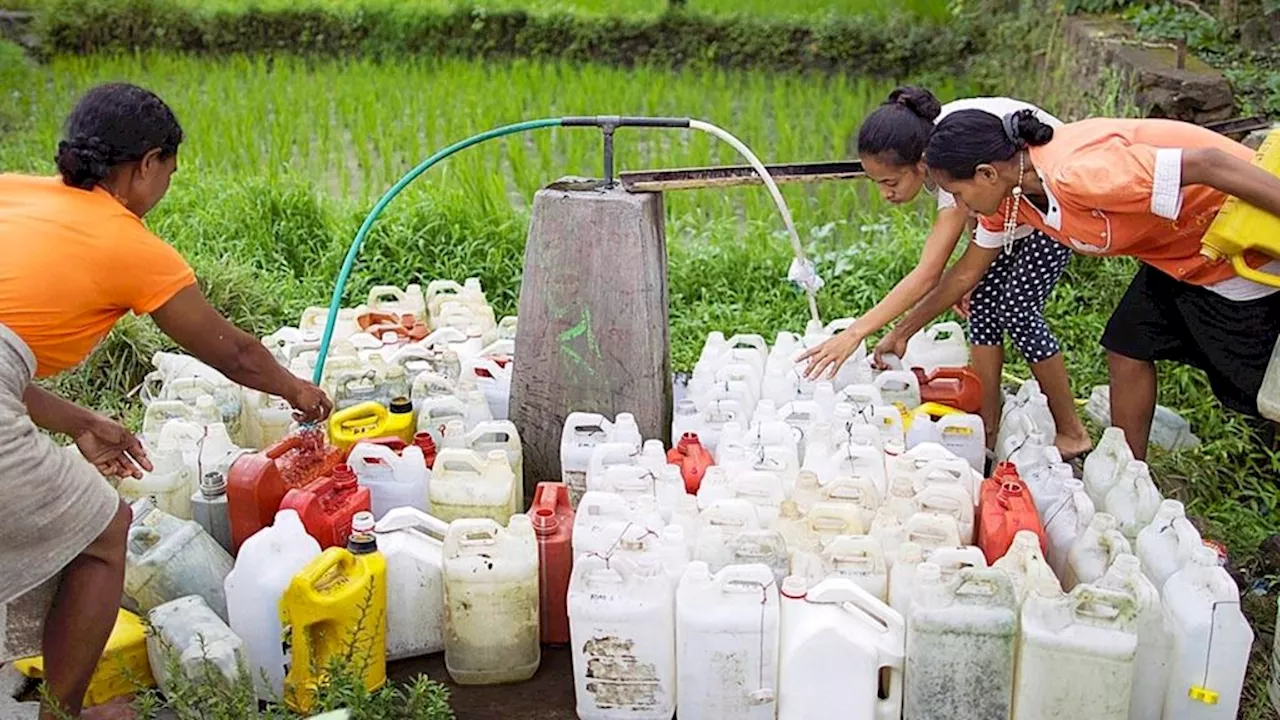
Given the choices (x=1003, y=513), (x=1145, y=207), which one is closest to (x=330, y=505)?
(x=1003, y=513)

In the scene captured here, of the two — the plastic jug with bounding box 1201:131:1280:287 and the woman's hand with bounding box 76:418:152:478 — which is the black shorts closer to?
the plastic jug with bounding box 1201:131:1280:287

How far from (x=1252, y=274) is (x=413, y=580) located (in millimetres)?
2163

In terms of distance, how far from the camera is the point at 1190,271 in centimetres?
321

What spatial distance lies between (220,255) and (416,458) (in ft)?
9.75

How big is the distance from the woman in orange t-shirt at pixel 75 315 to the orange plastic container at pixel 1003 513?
188 centimetres

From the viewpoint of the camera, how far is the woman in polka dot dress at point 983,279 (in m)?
3.49

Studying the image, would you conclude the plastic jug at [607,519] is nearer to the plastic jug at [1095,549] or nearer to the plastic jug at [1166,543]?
the plastic jug at [1095,549]

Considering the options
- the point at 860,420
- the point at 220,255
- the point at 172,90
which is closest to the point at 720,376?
the point at 860,420

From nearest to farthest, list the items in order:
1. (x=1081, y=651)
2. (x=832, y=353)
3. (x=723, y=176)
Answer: (x=1081, y=651), (x=832, y=353), (x=723, y=176)

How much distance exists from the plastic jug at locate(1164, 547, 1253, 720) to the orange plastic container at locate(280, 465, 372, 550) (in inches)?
74.0

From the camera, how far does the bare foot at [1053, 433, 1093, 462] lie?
3.89 meters

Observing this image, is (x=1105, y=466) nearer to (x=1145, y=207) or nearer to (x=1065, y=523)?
(x=1065, y=523)

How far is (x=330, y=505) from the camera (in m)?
3.06

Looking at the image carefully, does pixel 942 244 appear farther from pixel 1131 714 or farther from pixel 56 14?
pixel 56 14
